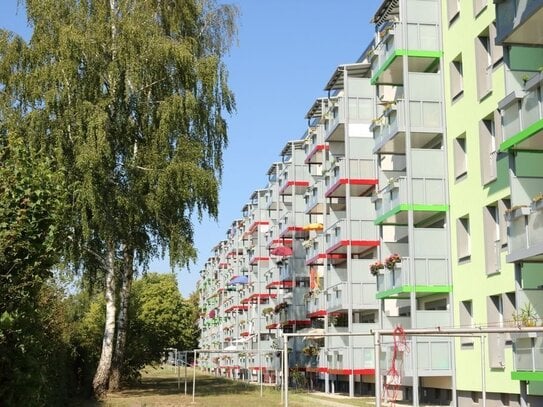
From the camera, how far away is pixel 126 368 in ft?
135

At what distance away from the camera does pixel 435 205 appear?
102ft

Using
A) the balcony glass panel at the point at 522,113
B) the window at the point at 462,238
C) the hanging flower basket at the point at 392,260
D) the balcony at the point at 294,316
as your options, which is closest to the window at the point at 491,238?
the window at the point at 462,238

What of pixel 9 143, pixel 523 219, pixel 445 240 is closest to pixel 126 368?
pixel 445 240

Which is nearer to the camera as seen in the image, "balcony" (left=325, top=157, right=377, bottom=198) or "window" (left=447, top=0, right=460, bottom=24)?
"window" (left=447, top=0, right=460, bottom=24)

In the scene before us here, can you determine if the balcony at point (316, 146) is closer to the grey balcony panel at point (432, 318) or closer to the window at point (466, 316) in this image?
the grey balcony panel at point (432, 318)

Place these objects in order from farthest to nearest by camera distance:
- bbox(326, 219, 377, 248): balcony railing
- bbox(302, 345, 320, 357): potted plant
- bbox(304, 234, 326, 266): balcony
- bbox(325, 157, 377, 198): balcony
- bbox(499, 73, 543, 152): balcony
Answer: bbox(304, 234, 326, 266): balcony
bbox(302, 345, 320, 357): potted plant
bbox(325, 157, 377, 198): balcony
bbox(326, 219, 377, 248): balcony railing
bbox(499, 73, 543, 152): balcony

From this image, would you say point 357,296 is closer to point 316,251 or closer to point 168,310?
point 316,251

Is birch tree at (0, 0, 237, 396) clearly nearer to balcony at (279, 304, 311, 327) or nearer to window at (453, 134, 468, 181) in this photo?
window at (453, 134, 468, 181)

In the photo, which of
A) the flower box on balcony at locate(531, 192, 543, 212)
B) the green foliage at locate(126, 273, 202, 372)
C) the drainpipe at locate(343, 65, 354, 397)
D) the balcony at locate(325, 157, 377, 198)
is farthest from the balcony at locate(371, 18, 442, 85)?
the green foliage at locate(126, 273, 202, 372)

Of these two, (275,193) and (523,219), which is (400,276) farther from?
(275,193)

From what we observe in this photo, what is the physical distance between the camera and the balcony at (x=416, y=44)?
32.1m

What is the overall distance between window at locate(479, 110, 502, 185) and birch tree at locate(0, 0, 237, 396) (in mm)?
10520

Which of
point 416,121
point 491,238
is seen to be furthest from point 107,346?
point 491,238

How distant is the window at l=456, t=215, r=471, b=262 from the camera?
Result: 29453 mm
